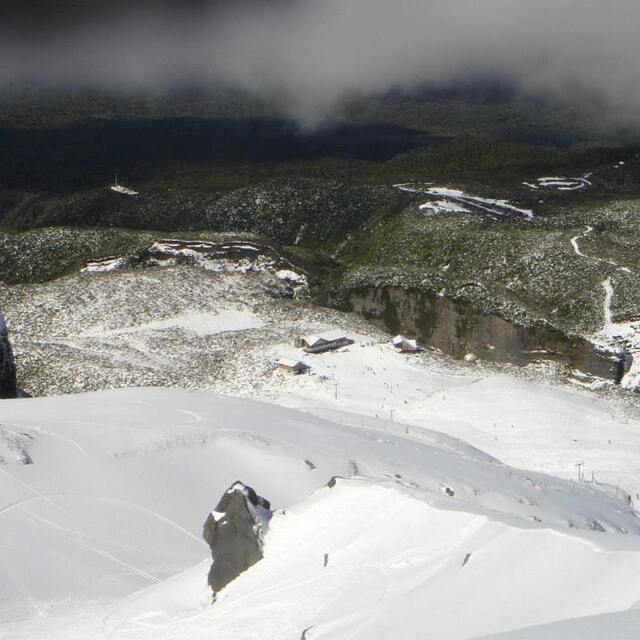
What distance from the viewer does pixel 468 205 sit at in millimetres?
68625

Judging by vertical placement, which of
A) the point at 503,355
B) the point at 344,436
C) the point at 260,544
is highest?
the point at 260,544

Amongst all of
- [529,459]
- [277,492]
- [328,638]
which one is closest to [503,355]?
[529,459]

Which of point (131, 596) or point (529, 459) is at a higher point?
point (131, 596)

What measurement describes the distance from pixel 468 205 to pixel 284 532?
59.4 metres

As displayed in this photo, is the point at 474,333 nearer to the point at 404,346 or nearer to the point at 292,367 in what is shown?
the point at 404,346

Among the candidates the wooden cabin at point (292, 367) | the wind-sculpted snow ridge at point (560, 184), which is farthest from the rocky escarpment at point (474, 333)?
the wind-sculpted snow ridge at point (560, 184)

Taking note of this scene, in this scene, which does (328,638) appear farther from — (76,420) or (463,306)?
(463,306)

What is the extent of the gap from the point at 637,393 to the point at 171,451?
2535cm

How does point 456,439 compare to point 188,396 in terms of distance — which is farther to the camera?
point 456,439

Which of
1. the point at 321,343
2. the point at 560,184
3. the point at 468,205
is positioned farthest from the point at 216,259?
the point at 560,184

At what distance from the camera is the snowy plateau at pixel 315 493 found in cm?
895

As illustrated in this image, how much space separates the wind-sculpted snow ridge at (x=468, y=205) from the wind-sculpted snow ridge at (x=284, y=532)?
44.7 m

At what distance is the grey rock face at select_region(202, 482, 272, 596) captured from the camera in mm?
11711

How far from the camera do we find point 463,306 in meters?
47.6
